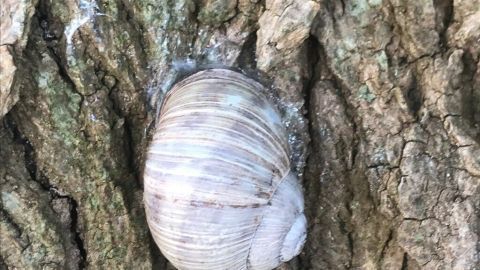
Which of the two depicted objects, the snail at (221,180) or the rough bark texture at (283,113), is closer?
the snail at (221,180)

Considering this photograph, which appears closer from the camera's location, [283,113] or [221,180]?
[221,180]

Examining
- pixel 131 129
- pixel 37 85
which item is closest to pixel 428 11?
pixel 131 129

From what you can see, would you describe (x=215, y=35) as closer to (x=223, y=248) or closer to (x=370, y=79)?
(x=370, y=79)

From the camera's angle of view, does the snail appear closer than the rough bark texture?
Yes

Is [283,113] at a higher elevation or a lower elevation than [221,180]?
higher
